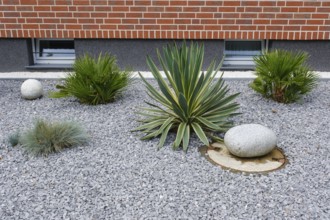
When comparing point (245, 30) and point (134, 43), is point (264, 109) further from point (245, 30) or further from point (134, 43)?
point (134, 43)

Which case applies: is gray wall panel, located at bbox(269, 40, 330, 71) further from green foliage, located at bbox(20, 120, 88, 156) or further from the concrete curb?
green foliage, located at bbox(20, 120, 88, 156)

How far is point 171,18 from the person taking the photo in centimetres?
632

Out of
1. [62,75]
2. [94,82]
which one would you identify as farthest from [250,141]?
[62,75]

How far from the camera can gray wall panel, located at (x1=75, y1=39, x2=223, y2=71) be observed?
6.50 m

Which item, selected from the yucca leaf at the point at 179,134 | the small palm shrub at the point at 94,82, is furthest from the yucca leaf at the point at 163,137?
the small palm shrub at the point at 94,82

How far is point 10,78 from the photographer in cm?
640

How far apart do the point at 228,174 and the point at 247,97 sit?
2.18 m

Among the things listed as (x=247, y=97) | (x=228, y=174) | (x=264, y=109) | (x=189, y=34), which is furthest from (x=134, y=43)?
(x=228, y=174)

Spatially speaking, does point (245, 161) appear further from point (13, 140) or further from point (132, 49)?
point (132, 49)

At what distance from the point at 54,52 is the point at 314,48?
4.50 m

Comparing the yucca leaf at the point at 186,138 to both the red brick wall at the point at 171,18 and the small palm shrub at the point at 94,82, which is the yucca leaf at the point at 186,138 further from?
the red brick wall at the point at 171,18

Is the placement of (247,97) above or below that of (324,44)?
below

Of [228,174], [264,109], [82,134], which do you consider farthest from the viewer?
[264,109]

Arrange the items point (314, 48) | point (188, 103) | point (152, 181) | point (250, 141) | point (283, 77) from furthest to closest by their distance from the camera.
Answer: point (314, 48), point (283, 77), point (188, 103), point (250, 141), point (152, 181)
